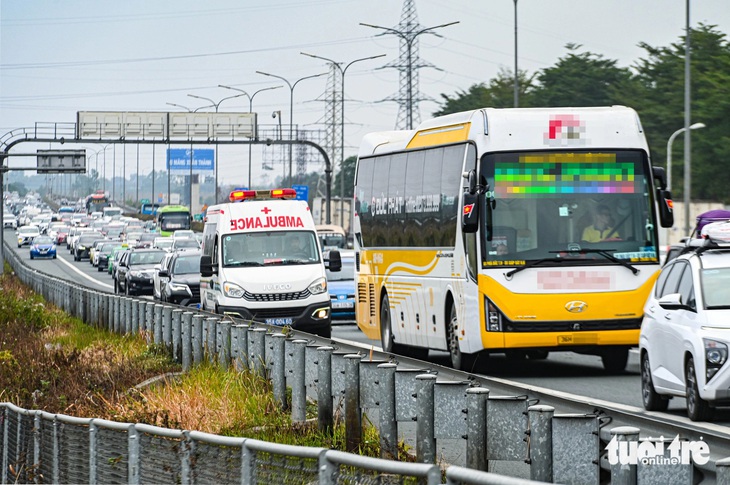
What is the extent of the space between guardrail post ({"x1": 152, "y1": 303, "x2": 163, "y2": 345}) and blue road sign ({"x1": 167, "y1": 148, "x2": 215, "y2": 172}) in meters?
120

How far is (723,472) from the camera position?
20.8ft

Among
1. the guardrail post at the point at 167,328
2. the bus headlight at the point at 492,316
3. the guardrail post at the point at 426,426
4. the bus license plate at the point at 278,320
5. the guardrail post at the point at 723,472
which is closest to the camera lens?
the guardrail post at the point at 723,472

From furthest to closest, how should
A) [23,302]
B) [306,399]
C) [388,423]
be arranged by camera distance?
[23,302] < [306,399] < [388,423]

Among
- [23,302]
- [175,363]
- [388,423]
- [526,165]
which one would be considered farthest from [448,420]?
[23,302]

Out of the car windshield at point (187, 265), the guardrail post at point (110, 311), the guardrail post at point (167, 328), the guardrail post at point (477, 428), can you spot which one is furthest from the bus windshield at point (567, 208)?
the car windshield at point (187, 265)

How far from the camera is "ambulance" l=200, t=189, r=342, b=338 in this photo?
92.6ft

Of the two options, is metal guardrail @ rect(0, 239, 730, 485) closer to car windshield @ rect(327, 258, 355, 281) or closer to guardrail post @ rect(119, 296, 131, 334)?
guardrail post @ rect(119, 296, 131, 334)

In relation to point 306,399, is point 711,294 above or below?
above

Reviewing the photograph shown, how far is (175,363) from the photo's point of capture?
22.4m

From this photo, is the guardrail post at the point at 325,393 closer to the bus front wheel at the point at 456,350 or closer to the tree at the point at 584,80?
the bus front wheel at the point at 456,350

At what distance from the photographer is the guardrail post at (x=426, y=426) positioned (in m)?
10.1

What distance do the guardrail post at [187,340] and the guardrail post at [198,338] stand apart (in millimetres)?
278

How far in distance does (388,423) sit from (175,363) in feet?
38.7

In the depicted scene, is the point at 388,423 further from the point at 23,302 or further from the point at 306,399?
the point at 23,302
